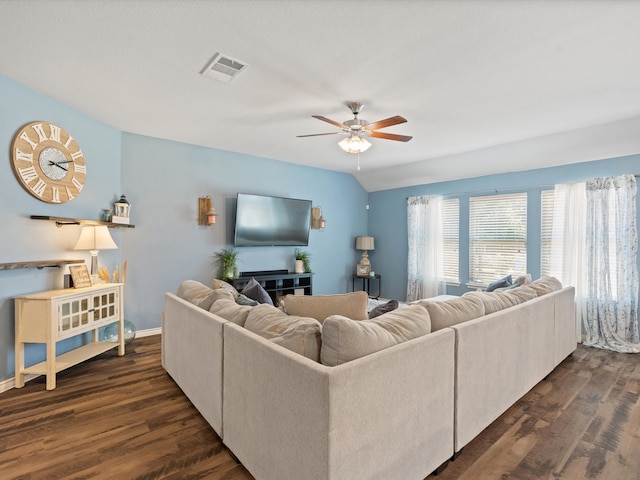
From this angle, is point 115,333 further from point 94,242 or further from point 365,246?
point 365,246

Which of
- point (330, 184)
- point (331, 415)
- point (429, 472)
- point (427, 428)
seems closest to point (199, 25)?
point (331, 415)

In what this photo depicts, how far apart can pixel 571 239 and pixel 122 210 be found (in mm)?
5572

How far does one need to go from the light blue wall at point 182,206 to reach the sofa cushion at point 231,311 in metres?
2.39

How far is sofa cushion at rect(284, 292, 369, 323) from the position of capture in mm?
2250

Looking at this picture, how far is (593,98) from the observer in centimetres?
301

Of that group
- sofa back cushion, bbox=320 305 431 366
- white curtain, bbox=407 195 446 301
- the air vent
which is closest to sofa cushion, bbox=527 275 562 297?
sofa back cushion, bbox=320 305 431 366

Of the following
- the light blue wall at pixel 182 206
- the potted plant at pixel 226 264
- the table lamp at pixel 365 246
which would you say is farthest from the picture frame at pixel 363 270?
the potted plant at pixel 226 264

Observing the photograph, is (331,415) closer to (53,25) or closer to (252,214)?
(53,25)

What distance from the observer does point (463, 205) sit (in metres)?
5.58

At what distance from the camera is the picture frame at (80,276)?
3270 mm

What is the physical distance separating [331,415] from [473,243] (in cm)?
487

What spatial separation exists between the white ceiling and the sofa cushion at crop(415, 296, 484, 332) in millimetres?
1686

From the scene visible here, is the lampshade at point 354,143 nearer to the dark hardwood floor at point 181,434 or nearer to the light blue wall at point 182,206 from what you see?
the light blue wall at point 182,206

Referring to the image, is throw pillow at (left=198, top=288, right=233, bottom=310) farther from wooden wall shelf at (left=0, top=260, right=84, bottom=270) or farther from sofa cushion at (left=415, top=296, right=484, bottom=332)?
wooden wall shelf at (left=0, top=260, right=84, bottom=270)
